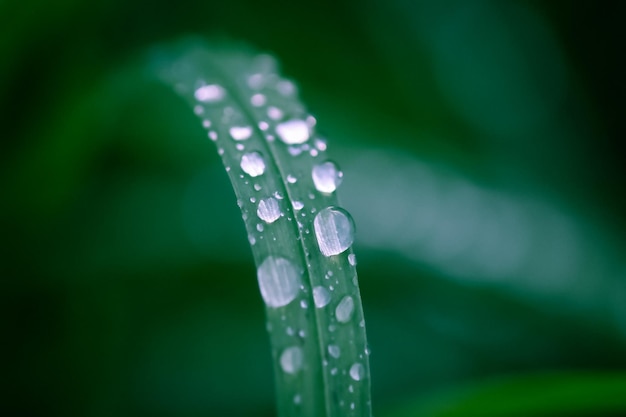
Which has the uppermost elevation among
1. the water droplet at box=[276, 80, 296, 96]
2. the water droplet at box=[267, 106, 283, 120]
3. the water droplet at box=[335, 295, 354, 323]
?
the water droplet at box=[276, 80, 296, 96]

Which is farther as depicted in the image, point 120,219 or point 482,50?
point 482,50

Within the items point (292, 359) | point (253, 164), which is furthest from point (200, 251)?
point (292, 359)

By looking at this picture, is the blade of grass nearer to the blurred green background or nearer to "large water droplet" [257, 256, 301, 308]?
"large water droplet" [257, 256, 301, 308]

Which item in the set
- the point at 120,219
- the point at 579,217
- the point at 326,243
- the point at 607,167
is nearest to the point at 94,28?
the point at 120,219

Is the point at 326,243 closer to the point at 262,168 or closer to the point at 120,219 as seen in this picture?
the point at 262,168

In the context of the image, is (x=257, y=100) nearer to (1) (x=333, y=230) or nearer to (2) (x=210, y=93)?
(2) (x=210, y=93)

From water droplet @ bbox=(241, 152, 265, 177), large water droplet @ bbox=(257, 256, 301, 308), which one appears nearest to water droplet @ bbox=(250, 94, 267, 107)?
water droplet @ bbox=(241, 152, 265, 177)
